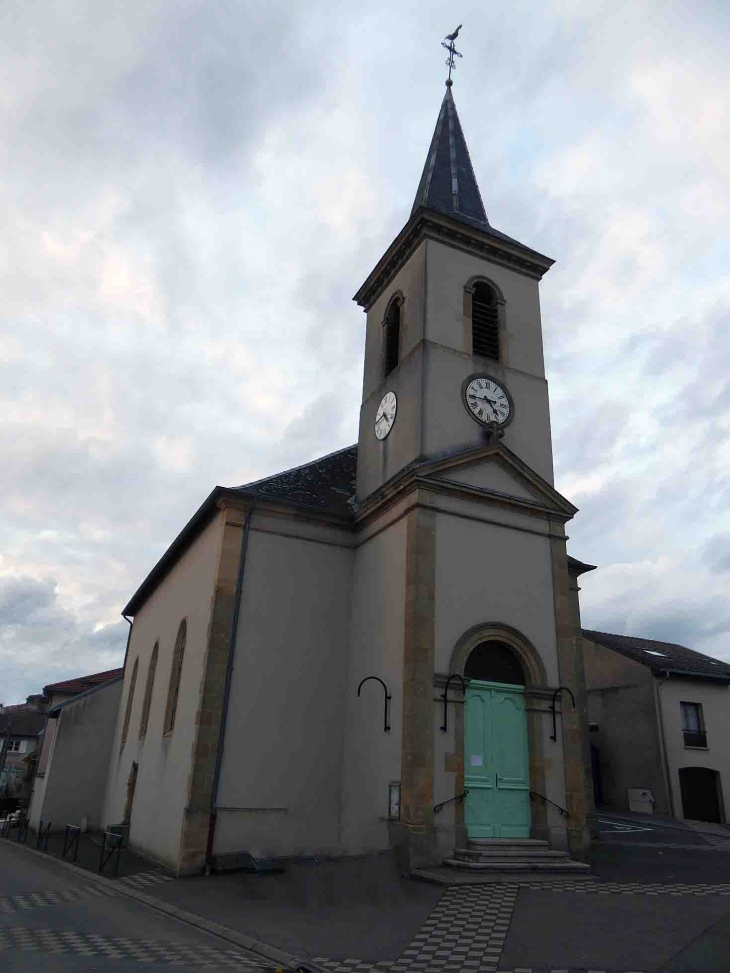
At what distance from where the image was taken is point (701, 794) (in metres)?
25.6

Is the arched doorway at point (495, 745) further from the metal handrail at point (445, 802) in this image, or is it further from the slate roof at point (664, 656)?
the slate roof at point (664, 656)

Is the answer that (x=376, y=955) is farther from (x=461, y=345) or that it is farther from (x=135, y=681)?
(x=135, y=681)

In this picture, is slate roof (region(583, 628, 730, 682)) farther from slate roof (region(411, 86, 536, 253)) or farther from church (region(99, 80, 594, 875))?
slate roof (region(411, 86, 536, 253))

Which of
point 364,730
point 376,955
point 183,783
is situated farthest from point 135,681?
point 376,955

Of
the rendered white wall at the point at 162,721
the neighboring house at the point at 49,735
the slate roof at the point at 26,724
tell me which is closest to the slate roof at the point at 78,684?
the neighboring house at the point at 49,735

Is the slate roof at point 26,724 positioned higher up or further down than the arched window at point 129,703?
higher up

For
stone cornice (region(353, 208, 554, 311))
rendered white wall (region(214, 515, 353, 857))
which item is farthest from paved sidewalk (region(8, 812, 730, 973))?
stone cornice (region(353, 208, 554, 311))

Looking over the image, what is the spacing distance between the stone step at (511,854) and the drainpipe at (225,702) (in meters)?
4.19

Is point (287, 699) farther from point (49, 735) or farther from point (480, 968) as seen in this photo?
point (49, 735)

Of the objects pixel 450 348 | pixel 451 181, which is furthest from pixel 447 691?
pixel 451 181

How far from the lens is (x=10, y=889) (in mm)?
11250

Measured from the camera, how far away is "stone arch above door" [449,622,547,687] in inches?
522

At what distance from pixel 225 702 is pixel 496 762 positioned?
4.98m

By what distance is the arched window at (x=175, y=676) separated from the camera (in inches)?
637
